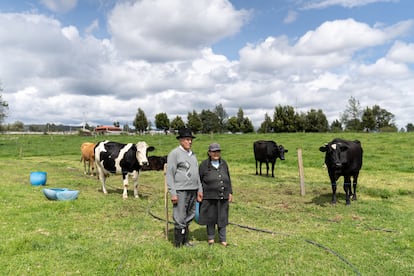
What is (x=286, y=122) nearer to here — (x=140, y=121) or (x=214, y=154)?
(x=140, y=121)

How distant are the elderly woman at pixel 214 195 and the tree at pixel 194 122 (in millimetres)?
71501

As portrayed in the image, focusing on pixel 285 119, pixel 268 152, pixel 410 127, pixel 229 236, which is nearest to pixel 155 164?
pixel 268 152

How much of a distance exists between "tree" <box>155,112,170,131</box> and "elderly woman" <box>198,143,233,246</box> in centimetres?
7980

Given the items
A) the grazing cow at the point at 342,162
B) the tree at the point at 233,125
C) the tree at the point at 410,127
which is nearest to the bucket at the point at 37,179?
the grazing cow at the point at 342,162

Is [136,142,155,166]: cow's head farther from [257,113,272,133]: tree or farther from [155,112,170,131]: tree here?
[155,112,170,131]: tree

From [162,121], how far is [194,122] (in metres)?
10.7

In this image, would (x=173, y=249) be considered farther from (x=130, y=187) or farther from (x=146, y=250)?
(x=130, y=187)

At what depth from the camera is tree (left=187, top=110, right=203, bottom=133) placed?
259ft

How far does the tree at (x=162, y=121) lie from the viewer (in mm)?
85312

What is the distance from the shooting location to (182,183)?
6.11m

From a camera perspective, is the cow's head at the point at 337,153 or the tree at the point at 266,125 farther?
the tree at the point at 266,125

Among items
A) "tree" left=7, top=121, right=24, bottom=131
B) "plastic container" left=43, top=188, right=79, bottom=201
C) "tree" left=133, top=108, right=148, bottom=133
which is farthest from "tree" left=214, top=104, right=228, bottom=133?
"plastic container" left=43, top=188, right=79, bottom=201

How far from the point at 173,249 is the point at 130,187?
815 centimetres

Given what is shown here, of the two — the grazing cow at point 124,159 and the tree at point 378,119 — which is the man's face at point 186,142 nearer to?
the grazing cow at point 124,159
